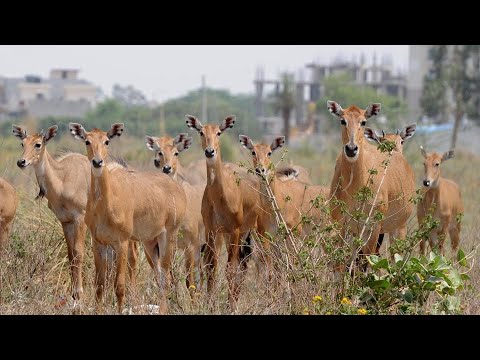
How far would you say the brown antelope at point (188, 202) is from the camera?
539 inches

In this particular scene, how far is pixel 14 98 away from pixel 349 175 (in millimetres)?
72284

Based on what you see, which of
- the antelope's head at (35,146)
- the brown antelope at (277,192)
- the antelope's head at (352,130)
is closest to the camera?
the antelope's head at (352,130)

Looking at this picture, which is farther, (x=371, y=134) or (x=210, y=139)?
(x=371, y=134)

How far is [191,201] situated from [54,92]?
7206 cm

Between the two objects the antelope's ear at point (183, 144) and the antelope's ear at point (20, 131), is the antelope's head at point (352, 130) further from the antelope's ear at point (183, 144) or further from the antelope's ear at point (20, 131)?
the antelope's ear at point (183, 144)

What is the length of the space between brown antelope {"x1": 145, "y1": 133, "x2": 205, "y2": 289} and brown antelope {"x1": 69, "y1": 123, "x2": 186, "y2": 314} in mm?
405

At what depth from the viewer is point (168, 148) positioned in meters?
15.6

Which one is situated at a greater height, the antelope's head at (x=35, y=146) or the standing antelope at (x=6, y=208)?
the antelope's head at (x=35, y=146)

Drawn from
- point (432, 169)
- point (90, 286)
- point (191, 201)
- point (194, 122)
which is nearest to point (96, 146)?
point (90, 286)

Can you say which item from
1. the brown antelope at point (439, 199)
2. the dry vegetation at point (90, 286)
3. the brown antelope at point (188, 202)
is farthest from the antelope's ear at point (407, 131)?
the brown antelope at point (188, 202)

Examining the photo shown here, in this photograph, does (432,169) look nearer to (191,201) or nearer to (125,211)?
(191,201)

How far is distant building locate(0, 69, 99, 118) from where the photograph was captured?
2886 inches

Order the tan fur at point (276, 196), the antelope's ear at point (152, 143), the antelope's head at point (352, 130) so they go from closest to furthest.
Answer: the antelope's head at point (352, 130) → the tan fur at point (276, 196) → the antelope's ear at point (152, 143)
